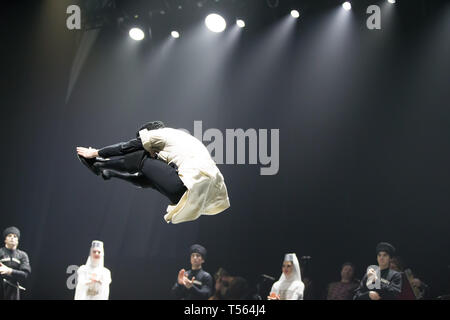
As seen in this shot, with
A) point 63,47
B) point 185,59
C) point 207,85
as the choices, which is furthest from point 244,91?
point 63,47

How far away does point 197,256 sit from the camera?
21.3 ft

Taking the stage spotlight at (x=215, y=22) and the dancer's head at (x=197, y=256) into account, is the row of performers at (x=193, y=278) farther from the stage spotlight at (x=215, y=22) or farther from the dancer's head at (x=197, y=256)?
the stage spotlight at (x=215, y=22)

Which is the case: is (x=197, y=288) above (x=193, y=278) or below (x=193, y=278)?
below

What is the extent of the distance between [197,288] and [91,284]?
130 centimetres

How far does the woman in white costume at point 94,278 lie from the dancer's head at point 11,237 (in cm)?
86

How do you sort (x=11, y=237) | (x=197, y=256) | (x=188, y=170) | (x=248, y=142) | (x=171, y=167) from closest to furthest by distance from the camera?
(x=188, y=170) < (x=171, y=167) < (x=11, y=237) < (x=197, y=256) < (x=248, y=142)

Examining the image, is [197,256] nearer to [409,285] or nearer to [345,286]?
[345,286]

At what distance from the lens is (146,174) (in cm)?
346

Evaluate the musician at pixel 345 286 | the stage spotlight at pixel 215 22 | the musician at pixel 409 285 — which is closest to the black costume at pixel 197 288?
the musician at pixel 345 286

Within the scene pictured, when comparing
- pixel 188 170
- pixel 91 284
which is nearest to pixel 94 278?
pixel 91 284

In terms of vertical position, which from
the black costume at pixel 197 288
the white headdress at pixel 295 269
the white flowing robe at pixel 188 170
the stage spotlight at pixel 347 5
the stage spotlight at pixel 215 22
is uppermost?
the stage spotlight at pixel 347 5

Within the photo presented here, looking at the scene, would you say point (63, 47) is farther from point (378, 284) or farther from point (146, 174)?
point (378, 284)

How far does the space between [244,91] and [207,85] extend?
537 millimetres

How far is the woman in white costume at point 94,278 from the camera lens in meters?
6.25
